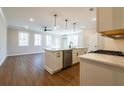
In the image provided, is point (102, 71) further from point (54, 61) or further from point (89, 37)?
point (89, 37)

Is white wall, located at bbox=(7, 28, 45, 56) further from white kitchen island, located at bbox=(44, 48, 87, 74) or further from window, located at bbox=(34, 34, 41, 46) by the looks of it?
white kitchen island, located at bbox=(44, 48, 87, 74)

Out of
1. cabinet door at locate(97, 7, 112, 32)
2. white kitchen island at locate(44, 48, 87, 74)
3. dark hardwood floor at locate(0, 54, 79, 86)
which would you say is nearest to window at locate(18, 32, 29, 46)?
dark hardwood floor at locate(0, 54, 79, 86)

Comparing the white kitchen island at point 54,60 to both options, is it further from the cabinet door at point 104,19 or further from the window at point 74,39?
the window at point 74,39

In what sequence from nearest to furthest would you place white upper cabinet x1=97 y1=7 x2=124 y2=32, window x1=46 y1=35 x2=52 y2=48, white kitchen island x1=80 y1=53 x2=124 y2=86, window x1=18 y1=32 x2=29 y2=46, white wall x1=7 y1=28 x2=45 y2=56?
white kitchen island x1=80 y1=53 x2=124 y2=86, white upper cabinet x1=97 y1=7 x2=124 y2=32, white wall x1=7 y1=28 x2=45 y2=56, window x1=18 y1=32 x2=29 y2=46, window x1=46 y1=35 x2=52 y2=48

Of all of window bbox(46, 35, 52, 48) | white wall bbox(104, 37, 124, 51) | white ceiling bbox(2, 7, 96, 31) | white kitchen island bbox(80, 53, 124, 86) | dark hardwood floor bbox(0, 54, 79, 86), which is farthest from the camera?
window bbox(46, 35, 52, 48)

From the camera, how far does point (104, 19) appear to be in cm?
162

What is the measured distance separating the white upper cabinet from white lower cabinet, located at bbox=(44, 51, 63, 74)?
2.00 metres

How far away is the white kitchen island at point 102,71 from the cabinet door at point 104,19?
583 mm

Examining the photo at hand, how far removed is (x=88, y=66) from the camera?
63.4 inches

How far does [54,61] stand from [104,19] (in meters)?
2.24

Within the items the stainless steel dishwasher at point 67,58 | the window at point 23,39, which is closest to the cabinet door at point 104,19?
the stainless steel dishwasher at point 67,58

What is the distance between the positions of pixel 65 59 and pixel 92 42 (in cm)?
377

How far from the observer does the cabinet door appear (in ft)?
5.01
